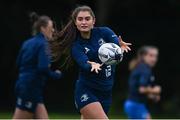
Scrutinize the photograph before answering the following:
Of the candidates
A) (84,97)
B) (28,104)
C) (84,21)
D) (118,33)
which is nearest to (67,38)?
(84,21)

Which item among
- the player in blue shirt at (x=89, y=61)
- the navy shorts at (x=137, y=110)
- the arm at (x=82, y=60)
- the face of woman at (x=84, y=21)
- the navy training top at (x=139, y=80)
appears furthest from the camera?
the navy shorts at (x=137, y=110)

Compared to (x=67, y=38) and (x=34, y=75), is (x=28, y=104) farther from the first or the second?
(x=67, y=38)

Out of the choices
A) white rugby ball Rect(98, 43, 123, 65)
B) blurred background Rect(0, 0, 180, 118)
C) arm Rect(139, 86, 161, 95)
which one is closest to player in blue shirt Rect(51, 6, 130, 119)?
white rugby ball Rect(98, 43, 123, 65)

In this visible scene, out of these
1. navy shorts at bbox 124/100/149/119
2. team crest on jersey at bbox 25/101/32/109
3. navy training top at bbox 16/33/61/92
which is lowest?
navy shorts at bbox 124/100/149/119

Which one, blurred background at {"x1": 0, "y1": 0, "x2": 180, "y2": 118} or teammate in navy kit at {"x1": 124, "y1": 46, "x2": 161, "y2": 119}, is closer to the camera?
teammate in navy kit at {"x1": 124, "y1": 46, "x2": 161, "y2": 119}

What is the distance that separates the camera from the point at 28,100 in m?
10.6

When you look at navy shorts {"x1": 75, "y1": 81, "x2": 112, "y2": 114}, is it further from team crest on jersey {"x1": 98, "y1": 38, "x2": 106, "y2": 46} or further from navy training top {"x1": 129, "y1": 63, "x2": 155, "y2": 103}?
navy training top {"x1": 129, "y1": 63, "x2": 155, "y2": 103}

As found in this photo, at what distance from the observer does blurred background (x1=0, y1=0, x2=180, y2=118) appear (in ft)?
66.9

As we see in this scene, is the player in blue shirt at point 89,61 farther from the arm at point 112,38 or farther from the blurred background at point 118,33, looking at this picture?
the blurred background at point 118,33

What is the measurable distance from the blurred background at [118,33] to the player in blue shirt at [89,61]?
11286 mm

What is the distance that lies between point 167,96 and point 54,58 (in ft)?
38.1

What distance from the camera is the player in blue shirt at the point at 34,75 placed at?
1048 centimetres

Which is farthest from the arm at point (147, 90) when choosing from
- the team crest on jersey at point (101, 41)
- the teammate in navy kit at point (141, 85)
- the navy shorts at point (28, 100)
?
the team crest on jersey at point (101, 41)

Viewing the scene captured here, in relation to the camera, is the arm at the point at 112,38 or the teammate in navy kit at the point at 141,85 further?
the teammate in navy kit at the point at 141,85
